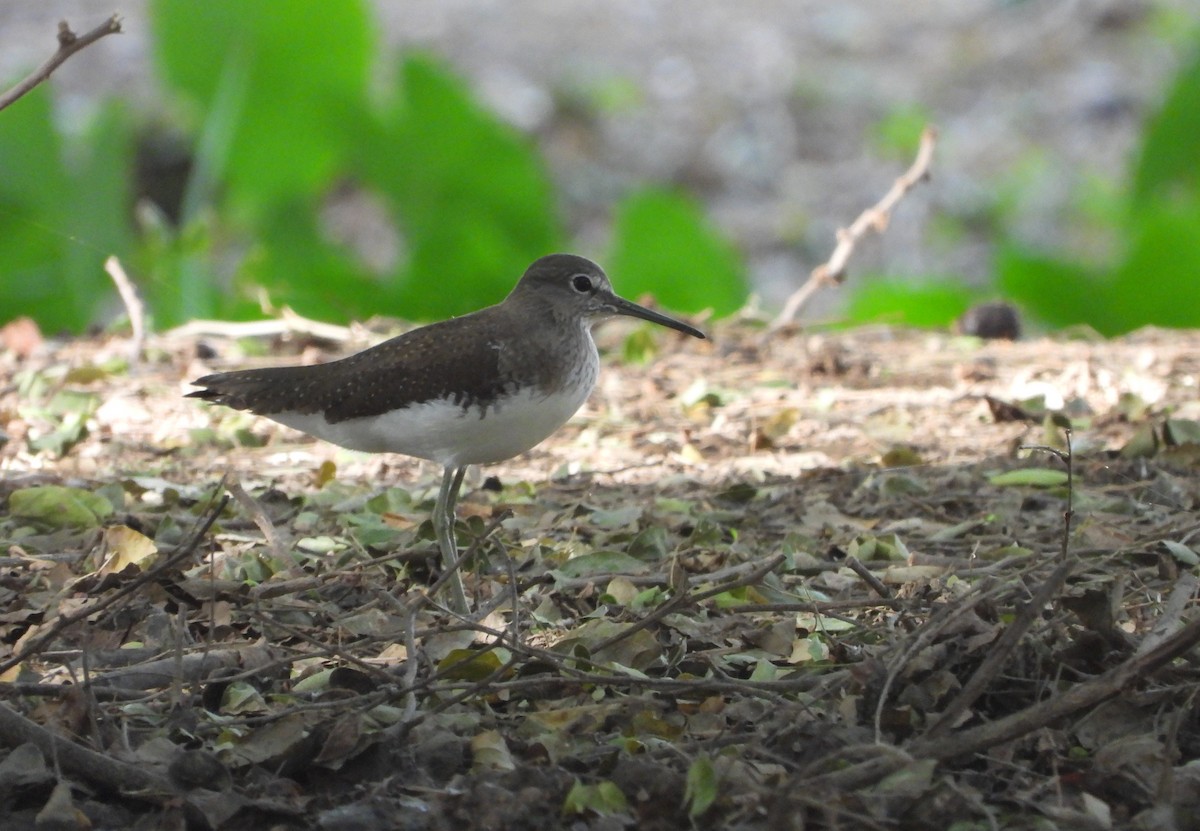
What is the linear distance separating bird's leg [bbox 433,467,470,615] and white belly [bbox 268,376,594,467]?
5 cm

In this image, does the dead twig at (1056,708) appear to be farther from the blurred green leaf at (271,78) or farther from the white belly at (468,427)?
the blurred green leaf at (271,78)

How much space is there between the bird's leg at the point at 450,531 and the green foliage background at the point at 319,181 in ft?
11.8

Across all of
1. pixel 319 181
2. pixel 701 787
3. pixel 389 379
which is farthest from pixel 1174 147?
pixel 701 787

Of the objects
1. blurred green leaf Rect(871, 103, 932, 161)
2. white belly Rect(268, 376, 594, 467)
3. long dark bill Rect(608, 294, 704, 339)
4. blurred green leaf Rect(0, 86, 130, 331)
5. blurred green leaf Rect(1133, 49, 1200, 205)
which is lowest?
white belly Rect(268, 376, 594, 467)

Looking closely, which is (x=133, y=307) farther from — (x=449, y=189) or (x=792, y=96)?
(x=792, y=96)

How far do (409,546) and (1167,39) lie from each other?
7.87 m

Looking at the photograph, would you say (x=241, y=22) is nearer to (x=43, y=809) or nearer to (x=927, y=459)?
(x=927, y=459)

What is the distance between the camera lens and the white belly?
3457 millimetres

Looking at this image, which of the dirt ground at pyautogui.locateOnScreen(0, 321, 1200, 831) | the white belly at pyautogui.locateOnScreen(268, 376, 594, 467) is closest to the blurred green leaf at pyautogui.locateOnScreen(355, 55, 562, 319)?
the dirt ground at pyautogui.locateOnScreen(0, 321, 1200, 831)

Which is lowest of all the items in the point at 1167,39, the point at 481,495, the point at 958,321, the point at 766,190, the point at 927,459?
the point at 481,495

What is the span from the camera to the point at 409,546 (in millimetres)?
3652

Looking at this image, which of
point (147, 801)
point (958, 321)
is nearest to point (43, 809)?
point (147, 801)

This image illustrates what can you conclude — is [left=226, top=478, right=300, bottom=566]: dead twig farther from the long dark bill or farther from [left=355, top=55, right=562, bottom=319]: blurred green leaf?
[left=355, top=55, right=562, bottom=319]: blurred green leaf

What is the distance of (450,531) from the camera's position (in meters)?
3.49
